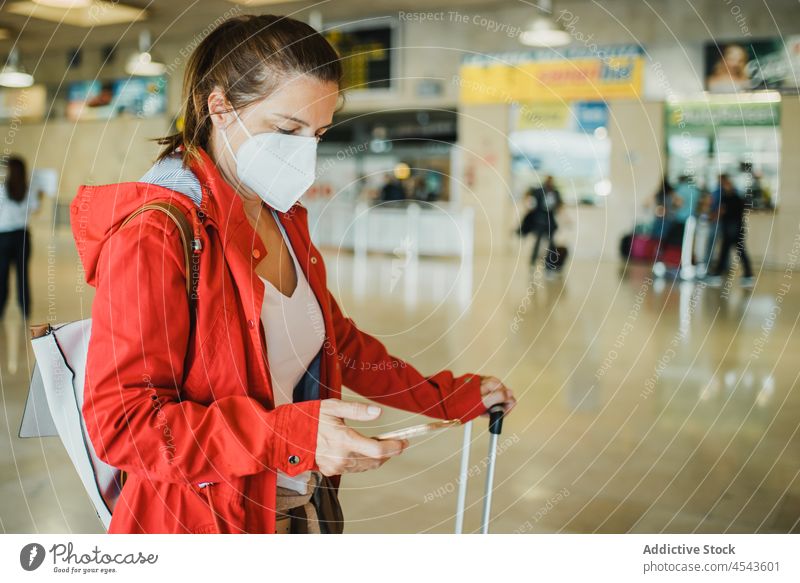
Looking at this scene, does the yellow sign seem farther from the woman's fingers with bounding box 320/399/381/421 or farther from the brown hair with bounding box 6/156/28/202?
the woman's fingers with bounding box 320/399/381/421

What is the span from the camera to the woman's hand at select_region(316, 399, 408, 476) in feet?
3.68

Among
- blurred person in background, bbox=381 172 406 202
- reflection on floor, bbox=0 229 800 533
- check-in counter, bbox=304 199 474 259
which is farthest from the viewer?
blurred person in background, bbox=381 172 406 202

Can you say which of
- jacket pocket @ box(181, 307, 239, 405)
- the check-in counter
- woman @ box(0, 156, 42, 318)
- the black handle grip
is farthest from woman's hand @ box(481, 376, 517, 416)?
the check-in counter

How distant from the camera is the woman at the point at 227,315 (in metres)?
1.11

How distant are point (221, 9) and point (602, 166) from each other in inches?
507

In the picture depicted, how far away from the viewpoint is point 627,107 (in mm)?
13812

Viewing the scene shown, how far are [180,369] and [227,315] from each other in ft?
0.35

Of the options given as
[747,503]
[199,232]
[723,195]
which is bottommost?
[747,503]

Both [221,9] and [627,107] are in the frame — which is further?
[627,107]

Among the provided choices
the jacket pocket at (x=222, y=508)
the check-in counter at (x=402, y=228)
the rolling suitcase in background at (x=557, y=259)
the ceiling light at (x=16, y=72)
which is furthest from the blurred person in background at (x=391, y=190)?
the jacket pocket at (x=222, y=508)

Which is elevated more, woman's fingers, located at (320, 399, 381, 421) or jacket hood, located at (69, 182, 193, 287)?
jacket hood, located at (69, 182, 193, 287)
